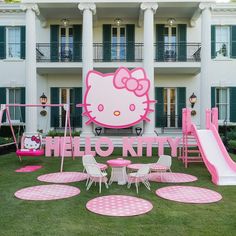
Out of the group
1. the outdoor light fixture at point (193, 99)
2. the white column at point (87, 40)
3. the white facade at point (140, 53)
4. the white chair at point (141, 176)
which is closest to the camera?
the white chair at point (141, 176)

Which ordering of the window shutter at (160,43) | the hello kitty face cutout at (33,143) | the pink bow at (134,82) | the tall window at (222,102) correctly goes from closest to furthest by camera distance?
the hello kitty face cutout at (33,143)
the pink bow at (134,82)
the window shutter at (160,43)
the tall window at (222,102)

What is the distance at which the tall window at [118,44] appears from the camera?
17.5 m

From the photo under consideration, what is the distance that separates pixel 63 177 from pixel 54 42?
10665 millimetres

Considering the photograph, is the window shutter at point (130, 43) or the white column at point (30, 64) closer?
the white column at point (30, 64)

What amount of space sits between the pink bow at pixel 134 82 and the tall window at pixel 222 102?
6.83 m

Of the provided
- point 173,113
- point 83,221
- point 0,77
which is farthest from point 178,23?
point 83,221

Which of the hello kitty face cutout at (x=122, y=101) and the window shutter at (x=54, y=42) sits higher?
the window shutter at (x=54, y=42)

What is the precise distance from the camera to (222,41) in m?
17.5

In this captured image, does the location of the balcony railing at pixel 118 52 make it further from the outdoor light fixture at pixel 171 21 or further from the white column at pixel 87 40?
the white column at pixel 87 40

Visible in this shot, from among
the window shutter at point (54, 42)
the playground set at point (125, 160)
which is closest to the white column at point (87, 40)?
the playground set at point (125, 160)

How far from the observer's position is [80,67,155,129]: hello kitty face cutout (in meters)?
12.7

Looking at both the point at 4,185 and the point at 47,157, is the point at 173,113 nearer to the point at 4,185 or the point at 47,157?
the point at 47,157

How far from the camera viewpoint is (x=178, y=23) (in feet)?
57.4

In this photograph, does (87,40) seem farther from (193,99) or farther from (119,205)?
(119,205)
